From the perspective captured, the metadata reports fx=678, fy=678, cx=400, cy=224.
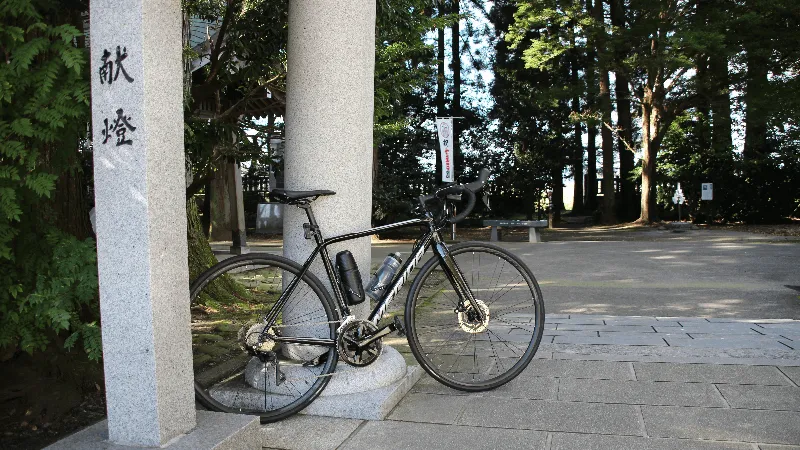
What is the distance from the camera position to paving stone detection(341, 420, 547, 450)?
298 cm

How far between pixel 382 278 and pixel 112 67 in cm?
175

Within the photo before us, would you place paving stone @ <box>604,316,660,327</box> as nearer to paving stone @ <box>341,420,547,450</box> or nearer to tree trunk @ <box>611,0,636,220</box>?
paving stone @ <box>341,420,547,450</box>

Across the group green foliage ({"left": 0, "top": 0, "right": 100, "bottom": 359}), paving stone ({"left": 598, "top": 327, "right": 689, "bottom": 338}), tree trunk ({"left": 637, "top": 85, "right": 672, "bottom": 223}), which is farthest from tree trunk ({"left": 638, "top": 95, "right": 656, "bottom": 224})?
green foliage ({"left": 0, "top": 0, "right": 100, "bottom": 359})

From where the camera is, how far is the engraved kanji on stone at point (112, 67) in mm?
2520

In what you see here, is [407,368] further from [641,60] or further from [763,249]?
[641,60]

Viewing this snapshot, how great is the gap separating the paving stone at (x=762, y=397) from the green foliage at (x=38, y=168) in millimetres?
3137

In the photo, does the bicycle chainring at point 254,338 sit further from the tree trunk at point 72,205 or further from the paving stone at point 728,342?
the paving stone at point 728,342

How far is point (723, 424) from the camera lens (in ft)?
10.3

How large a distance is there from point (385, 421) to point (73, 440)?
139cm

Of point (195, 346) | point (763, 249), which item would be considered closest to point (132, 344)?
point (195, 346)

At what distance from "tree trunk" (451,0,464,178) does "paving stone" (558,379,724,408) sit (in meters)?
18.1

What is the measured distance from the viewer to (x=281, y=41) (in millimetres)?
5422

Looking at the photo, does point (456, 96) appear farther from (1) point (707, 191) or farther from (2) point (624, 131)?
(1) point (707, 191)


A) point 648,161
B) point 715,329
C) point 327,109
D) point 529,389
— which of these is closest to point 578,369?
point 529,389
